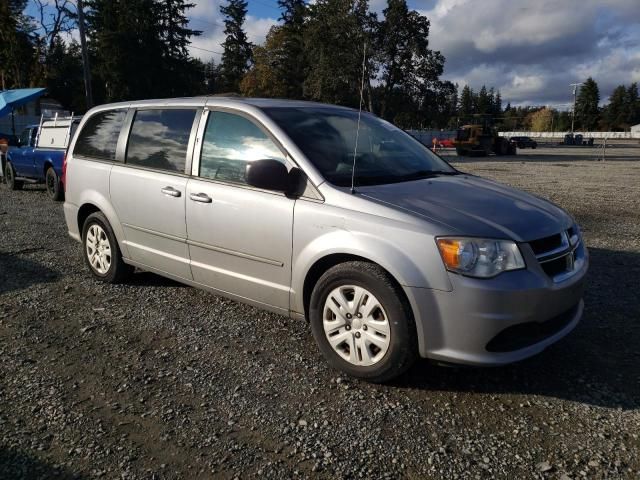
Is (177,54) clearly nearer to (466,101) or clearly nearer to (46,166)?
(46,166)

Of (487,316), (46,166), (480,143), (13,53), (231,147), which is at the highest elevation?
(13,53)

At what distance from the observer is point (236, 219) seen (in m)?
3.91

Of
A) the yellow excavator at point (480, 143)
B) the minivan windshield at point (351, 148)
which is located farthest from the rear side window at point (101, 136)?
the yellow excavator at point (480, 143)

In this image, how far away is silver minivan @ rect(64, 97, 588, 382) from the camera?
9.95 feet

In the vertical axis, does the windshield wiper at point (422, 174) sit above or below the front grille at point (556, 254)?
above

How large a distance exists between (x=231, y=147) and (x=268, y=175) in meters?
0.75

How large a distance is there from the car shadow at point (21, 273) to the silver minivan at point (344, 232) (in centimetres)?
111

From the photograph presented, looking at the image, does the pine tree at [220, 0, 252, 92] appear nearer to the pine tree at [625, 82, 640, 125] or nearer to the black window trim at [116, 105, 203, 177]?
the black window trim at [116, 105, 203, 177]

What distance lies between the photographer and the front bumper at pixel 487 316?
2.96 m

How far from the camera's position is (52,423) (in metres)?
2.94

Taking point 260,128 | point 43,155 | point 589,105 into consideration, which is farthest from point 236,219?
point 589,105

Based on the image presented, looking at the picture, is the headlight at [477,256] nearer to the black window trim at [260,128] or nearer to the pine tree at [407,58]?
the black window trim at [260,128]

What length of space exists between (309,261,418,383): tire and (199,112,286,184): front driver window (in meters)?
1.01

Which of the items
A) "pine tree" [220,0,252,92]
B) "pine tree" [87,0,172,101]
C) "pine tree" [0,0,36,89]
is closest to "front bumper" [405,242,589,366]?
"pine tree" [87,0,172,101]
